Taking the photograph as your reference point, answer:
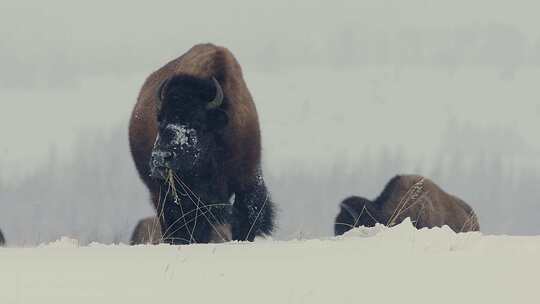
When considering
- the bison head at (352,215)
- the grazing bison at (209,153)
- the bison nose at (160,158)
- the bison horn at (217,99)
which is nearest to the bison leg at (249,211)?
the grazing bison at (209,153)

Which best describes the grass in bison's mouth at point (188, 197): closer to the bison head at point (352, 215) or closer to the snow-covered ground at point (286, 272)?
the snow-covered ground at point (286, 272)

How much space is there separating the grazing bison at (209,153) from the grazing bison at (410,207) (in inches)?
191

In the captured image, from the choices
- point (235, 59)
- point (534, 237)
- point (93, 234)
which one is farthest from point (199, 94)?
point (534, 237)

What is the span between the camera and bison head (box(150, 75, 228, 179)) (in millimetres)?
9977

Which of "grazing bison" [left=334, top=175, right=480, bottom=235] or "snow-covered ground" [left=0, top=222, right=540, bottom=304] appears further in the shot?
"grazing bison" [left=334, top=175, right=480, bottom=235]

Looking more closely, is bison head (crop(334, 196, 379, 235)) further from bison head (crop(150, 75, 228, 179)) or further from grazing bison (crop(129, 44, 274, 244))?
bison head (crop(150, 75, 228, 179))

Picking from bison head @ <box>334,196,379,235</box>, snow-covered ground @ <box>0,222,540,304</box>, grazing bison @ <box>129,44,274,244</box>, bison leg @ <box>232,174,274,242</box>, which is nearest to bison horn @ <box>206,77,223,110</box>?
grazing bison @ <box>129,44,274,244</box>

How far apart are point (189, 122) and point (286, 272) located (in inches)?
205

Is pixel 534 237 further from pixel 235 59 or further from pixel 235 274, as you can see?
pixel 235 59

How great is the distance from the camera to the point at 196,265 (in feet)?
16.9

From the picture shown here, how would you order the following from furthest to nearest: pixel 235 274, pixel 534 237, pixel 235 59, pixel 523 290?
1. pixel 235 59
2. pixel 534 237
3. pixel 523 290
4. pixel 235 274

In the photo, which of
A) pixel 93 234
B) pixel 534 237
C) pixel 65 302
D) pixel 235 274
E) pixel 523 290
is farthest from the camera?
pixel 93 234

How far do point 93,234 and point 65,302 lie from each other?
465 cm

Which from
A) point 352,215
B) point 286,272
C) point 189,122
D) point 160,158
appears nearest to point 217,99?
point 189,122
